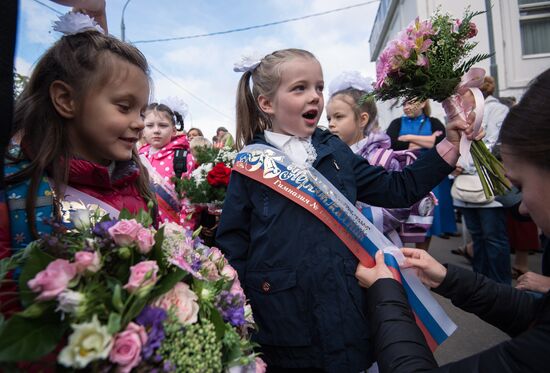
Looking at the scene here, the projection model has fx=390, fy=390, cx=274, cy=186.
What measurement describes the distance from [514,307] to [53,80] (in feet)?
6.45

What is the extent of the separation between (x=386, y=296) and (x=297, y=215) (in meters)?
0.55

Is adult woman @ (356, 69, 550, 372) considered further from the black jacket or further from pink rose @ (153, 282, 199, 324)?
pink rose @ (153, 282, 199, 324)

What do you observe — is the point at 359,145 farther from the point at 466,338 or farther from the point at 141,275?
the point at 141,275

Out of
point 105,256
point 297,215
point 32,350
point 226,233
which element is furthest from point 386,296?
point 32,350

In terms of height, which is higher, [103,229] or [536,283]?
[103,229]

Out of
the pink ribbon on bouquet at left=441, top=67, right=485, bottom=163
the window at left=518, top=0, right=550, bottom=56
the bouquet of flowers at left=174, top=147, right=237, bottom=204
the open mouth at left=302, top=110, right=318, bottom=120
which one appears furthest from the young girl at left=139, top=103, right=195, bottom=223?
the window at left=518, top=0, right=550, bottom=56

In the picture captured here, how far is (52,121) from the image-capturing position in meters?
1.34

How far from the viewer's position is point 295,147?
6.31 feet

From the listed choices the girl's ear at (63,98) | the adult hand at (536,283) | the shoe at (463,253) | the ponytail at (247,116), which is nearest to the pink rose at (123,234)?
the girl's ear at (63,98)

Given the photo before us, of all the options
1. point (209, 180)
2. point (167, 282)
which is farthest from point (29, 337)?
point (209, 180)

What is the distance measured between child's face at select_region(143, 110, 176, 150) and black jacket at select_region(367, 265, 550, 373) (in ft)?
11.6

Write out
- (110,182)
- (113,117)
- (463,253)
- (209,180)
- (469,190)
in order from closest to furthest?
(113,117) → (110,182) → (209,180) → (469,190) → (463,253)

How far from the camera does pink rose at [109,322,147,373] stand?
0.70m

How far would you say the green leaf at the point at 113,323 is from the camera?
0.71 m
